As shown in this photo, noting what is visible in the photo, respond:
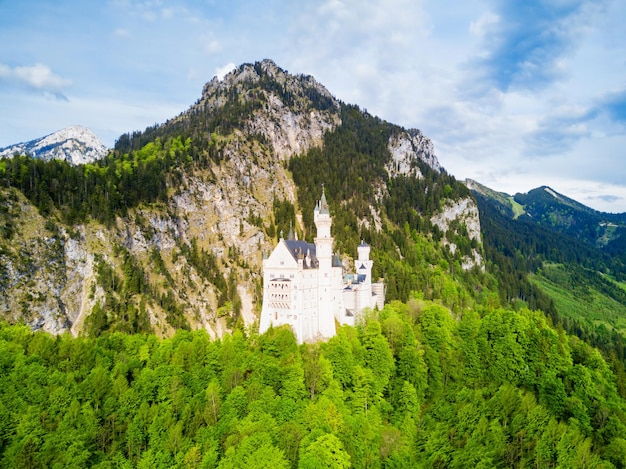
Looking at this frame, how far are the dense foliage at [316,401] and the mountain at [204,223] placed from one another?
29.2 metres

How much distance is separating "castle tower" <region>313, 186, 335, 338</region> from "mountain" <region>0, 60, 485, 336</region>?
30.5 m

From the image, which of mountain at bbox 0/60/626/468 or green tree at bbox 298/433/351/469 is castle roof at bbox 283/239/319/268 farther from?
green tree at bbox 298/433/351/469

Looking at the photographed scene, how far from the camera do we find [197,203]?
454ft

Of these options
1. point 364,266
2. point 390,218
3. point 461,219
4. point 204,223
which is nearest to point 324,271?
point 364,266

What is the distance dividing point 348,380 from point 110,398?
97.4 feet

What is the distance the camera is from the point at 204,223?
13712cm

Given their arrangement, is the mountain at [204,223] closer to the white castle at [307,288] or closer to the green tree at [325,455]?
the white castle at [307,288]

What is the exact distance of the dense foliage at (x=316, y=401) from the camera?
1794 inches

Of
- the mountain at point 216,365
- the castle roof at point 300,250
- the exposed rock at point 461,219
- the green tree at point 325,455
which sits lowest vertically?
the green tree at point 325,455

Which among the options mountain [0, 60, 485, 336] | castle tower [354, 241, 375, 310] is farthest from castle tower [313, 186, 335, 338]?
mountain [0, 60, 485, 336]

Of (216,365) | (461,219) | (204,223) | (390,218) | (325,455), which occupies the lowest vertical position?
(325,455)

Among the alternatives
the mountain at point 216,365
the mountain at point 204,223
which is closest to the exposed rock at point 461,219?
the mountain at point 204,223

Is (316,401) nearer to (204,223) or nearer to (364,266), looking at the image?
(364,266)

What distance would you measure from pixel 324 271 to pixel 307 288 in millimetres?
5551
